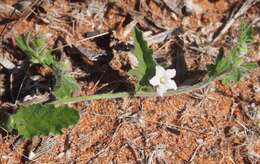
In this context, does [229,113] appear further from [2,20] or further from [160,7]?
[2,20]

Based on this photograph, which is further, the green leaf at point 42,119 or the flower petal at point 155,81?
the flower petal at point 155,81

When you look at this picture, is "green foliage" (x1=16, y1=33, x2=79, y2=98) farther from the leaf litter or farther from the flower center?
the flower center

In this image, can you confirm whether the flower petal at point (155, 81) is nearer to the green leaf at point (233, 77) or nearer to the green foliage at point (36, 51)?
the green leaf at point (233, 77)

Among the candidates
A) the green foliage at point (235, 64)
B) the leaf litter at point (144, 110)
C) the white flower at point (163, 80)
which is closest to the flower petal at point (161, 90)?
the white flower at point (163, 80)

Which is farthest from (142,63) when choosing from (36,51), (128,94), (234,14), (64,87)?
(234,14)

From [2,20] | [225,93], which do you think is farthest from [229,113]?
[2,20]

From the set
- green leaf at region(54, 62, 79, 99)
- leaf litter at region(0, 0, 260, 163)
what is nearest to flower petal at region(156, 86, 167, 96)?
leaf litter at region(0, 0, 260, 163)

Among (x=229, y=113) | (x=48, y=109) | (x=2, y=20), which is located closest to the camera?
(x=48, y=109)
